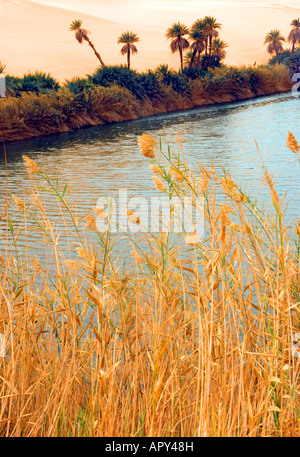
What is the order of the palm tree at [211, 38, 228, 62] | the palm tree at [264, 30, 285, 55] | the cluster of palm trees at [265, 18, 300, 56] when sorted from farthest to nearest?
the cluster of palm trees at [265, 18, 300, 56]
the palm tree at [264, 30, 285, 55]
the palm tree at [211, 38, 228, 62]

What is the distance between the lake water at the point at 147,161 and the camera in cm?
1158

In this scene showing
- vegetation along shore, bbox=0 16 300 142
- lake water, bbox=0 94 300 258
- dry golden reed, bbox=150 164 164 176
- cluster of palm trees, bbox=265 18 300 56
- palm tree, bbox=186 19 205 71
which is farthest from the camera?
cluster of palm trees, bbox=265 18 300 56

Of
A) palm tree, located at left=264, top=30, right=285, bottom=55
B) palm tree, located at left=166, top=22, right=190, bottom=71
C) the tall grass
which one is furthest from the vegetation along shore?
the tall grass

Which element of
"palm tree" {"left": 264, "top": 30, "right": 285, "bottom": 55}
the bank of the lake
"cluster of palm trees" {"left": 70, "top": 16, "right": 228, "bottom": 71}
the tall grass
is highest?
"palm tree" {"left": 264, "top": 30, "right": 285, "bottom": 55}

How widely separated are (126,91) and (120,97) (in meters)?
1.35

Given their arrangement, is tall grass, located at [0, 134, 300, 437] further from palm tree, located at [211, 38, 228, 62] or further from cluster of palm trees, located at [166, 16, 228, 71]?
palm tree, located at [211, 38, 228, 62]

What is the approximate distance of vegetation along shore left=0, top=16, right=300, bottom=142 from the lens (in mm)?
25000

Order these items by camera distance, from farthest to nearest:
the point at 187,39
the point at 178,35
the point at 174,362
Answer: the point at 187,39, the point at 178,35, the point at 174,362

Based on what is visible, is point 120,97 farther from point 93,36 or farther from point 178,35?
point 93,36

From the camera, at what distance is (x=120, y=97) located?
95.4ft

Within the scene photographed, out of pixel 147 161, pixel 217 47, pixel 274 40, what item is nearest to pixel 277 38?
pixel 274 40

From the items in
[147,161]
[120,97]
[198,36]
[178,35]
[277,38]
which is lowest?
→ [147,161]

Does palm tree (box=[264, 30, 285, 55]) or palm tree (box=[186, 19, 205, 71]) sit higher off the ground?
palm tree (box=[264, 30, 285, 55])

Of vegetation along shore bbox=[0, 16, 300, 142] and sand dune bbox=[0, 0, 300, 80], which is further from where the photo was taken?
sand dune bbox=[0, 0, 300, 80]
